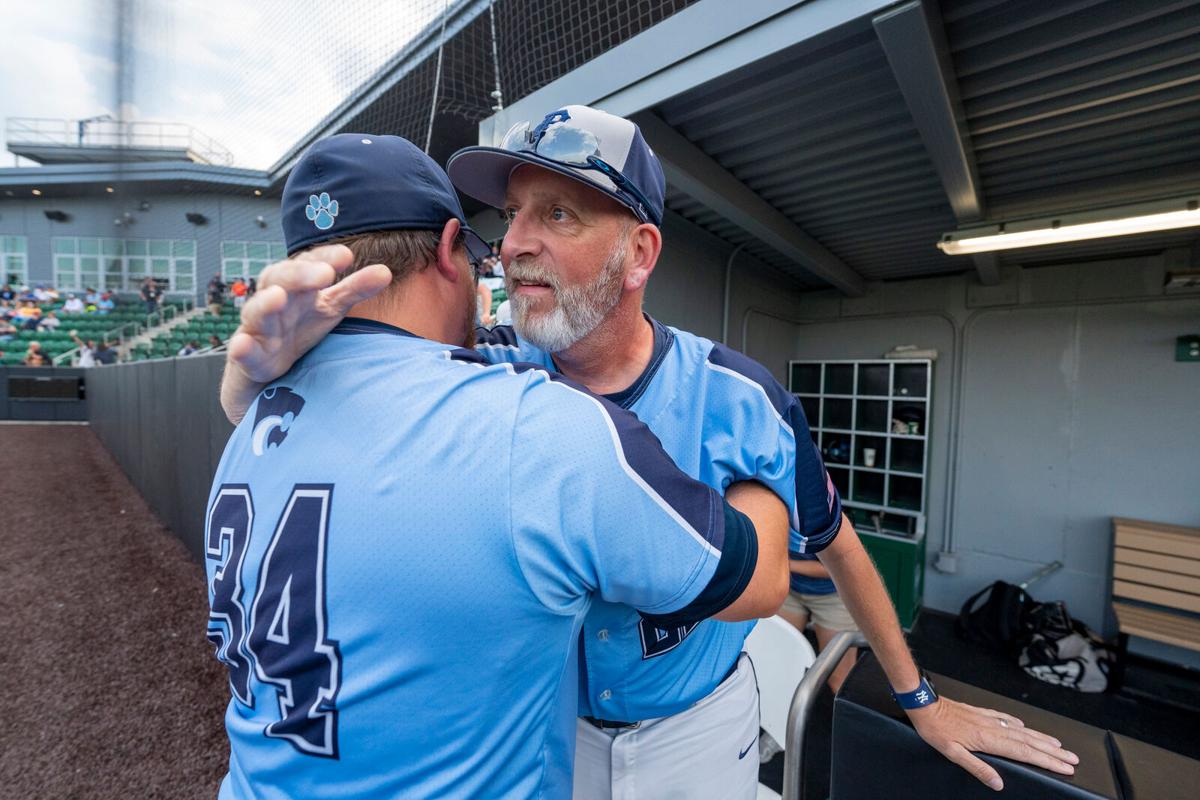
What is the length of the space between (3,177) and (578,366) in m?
26.8

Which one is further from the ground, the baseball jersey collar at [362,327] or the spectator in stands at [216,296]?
the spectator in stands at [216,296]

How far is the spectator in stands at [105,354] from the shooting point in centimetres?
1225

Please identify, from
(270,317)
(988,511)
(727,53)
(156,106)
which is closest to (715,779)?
(270,317)

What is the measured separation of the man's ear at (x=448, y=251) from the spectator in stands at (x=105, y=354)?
15.7 meters

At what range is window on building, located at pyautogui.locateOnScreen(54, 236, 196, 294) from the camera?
17969mm

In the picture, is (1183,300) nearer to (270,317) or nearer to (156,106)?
(270,317)

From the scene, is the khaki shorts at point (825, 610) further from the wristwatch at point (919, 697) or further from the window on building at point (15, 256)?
the window on building at point (15, 256)

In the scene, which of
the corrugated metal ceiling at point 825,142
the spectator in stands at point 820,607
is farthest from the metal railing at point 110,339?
the spectator in stands at point 820,607

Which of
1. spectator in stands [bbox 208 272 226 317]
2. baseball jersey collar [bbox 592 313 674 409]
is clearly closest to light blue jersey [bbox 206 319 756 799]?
baseball jersey collar [bbox 592 313 674 409]

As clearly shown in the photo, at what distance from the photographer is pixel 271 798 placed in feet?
2.23

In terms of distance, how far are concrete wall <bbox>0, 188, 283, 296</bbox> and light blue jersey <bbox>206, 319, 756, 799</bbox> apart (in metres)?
19.4

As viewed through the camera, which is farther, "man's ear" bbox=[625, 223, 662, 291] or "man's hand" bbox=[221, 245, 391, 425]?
"man's ear" bbox=[625, 223, 662, 291]

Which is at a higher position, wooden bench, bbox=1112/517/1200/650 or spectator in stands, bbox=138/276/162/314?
spectator in stands, bbox=138/276/162/314

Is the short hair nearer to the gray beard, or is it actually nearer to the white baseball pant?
the gray beard
